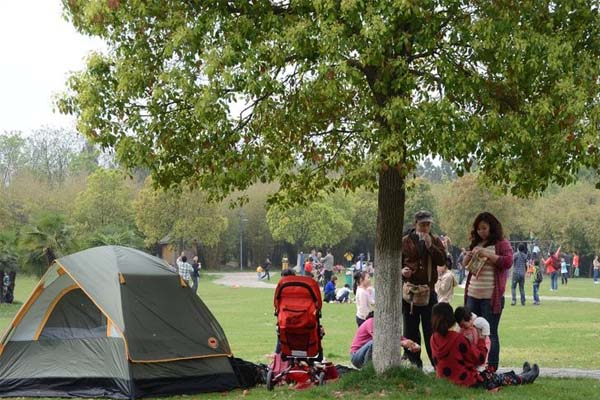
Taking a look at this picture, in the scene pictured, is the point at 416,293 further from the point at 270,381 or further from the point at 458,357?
the point at 270,381

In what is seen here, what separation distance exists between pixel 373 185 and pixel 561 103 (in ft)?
7.65

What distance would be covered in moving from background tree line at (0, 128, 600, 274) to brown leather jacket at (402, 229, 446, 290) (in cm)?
2876

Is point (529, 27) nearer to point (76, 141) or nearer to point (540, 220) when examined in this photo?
point (540, 220)

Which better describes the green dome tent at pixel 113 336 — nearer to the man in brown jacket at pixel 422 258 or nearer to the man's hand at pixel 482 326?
the man in brown jacket at pixel 422 258

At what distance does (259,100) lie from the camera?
9.71 metres

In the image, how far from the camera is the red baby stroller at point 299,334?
10383 mm

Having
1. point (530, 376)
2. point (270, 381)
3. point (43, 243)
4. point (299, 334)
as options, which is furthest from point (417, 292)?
point (43, 243)

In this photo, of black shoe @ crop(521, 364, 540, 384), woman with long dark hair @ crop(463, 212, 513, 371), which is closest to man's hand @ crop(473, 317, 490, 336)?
woman with long dark hair @ crop(463, 212, 513, 371)

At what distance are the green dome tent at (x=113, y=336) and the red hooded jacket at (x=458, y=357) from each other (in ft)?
8.53

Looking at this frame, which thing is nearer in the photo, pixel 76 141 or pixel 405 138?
pixel 405 138

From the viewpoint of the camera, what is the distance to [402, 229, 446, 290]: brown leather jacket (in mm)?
10773

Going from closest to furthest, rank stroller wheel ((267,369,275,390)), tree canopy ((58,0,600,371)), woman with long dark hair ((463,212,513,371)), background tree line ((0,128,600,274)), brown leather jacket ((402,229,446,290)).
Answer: tree canopy ((58,0,600,371)), stroller wheel ((267,369,275,390)), woman with long dark hair ((463,212,513,371)), brown leather jacket ((402,229,446,290)), background tree line ((0,128,600,274))

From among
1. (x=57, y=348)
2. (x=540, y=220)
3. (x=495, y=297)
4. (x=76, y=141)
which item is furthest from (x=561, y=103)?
(x=76, y=141)

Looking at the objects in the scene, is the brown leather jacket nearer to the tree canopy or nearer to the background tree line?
Answer: the tree canopy
